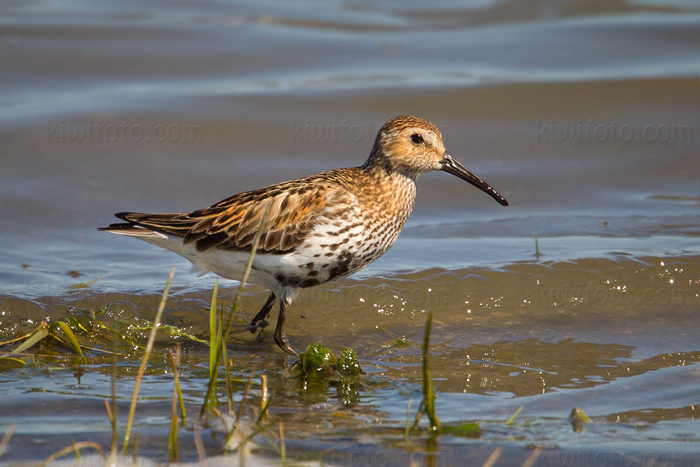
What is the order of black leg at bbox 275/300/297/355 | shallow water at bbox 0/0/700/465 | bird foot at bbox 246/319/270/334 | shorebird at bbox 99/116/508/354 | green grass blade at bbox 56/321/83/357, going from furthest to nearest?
bird foot at bbox 246/319/270/334
black leg at bbox 275/300/297/355
shorebird at bbox 99/116/508/354
green grass blade at bbox 56/321/83/357
shallow water at bbox 0/0/700/465

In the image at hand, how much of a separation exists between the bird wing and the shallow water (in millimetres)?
965

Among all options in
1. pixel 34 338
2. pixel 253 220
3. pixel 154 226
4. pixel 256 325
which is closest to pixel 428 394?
pixel 253 220

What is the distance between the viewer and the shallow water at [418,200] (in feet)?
19.8

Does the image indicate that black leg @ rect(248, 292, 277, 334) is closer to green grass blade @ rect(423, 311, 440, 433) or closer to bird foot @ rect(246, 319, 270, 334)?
bird foot @ rect(246, 319, 270, 334)

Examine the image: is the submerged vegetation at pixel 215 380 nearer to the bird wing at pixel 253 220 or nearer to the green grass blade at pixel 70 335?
the green grass blade at pixel 70 335

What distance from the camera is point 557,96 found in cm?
1349

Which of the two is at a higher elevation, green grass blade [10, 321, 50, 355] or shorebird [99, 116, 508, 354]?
shorebird [99, 116, 508, 354]

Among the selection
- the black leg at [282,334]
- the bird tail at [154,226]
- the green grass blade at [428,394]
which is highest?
the bird tail at [154,226]

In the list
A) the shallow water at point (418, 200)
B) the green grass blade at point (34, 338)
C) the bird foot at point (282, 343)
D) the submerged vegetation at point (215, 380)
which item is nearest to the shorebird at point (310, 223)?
the bird foot at point (282, 343)

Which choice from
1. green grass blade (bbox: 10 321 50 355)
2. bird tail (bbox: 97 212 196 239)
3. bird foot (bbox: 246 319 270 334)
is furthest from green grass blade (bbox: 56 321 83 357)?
bird foot (bbox: 246 319 270 334)

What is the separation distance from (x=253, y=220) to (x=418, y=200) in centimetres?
427

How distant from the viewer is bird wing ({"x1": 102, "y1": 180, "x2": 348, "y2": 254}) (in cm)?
703

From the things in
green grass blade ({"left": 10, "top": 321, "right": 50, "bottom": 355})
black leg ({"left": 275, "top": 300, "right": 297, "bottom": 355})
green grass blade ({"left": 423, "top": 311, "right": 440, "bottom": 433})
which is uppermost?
black leg ({"left": 275, "top": 300, "right": 297, "bottom": 355})

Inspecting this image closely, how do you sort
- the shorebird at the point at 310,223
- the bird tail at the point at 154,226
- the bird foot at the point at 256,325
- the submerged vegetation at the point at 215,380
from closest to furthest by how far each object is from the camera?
1. the submerged vegetation at the point at 215,380
2. the shorebird at the point at 310,223
3. the bird tail at the point at 154,226
4. the bird foot at the point at 256,325
